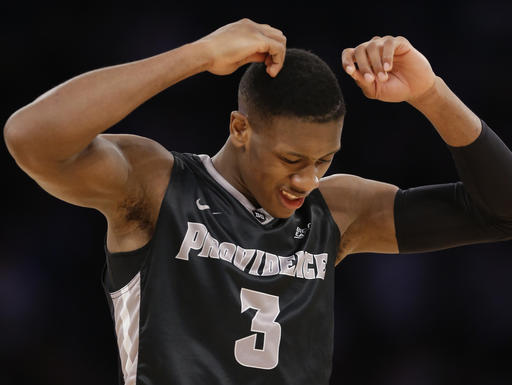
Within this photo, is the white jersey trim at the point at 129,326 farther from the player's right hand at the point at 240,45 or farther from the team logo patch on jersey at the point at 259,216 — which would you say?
the player's right hand at the point at 240,45

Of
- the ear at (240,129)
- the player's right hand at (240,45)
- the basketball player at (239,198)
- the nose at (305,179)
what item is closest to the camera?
the basketball player at (239,198)

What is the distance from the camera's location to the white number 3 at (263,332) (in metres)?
1.88

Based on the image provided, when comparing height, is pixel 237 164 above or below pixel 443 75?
above

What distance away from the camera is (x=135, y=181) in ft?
6.01

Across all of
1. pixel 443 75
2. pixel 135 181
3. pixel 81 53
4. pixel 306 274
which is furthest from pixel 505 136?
pixel 135 181

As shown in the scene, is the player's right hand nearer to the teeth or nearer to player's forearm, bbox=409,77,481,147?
the teeth

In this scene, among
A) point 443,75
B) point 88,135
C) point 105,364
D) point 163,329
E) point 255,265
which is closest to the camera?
point 88,135

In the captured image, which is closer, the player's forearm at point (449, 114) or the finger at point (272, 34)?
the finger at point (272, 34)

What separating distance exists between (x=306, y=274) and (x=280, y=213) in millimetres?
185

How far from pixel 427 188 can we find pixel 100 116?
1.10 metres

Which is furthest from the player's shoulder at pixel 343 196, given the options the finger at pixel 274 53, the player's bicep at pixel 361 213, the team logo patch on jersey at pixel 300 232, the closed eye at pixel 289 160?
the finger at pixel 274 53

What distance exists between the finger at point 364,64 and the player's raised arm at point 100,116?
0.23m

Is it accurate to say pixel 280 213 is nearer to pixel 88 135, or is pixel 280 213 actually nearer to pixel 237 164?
pixel 237 164

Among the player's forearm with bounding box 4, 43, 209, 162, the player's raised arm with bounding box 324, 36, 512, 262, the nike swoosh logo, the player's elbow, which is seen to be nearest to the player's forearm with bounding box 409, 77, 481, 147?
the player's raised arm with bounding box 324, 36, 512, 262
